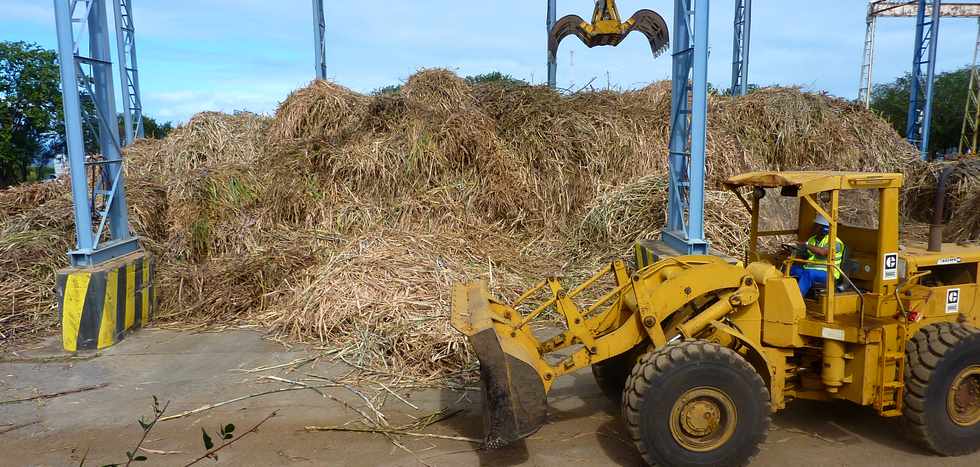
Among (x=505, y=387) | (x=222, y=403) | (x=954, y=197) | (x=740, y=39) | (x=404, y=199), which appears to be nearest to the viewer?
(x=505, y=387)

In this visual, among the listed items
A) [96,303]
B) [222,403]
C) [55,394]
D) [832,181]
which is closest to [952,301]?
[832,181]

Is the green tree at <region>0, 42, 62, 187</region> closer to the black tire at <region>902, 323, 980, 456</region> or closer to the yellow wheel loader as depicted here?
the yellow wheel loader

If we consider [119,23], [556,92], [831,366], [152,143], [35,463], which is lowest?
[35,463]

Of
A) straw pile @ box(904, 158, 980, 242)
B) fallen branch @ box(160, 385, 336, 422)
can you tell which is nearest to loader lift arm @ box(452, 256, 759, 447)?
fallen branch @ box(160, 385, 336, 422)

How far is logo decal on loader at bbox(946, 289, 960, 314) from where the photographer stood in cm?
483

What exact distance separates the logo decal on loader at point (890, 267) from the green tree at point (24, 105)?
25316 millimetres

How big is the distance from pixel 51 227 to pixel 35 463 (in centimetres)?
674

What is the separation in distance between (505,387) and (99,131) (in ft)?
22.8

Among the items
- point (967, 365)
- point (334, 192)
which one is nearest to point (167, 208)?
point (334, 192)

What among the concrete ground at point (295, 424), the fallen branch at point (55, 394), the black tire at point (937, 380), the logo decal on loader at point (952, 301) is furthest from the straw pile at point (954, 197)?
the fallen branch at point (55, 394)

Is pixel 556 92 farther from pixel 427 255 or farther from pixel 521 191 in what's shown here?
pixel 427 255

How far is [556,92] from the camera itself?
1371 cm

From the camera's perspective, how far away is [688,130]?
26.7ft

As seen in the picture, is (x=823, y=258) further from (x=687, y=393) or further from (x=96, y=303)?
(x=96, y=303)
